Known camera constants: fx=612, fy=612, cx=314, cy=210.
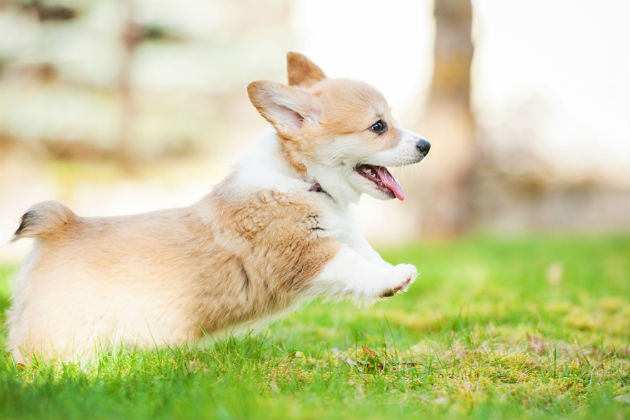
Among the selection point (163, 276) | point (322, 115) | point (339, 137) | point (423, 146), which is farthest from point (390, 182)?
point (163, 276)

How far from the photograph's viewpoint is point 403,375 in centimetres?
278

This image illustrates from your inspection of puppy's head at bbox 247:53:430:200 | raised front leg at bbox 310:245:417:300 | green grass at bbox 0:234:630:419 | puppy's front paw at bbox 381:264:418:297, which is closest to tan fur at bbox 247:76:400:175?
puppy's head at bbox 247:53:430:200

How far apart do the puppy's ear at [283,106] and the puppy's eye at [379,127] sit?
1.02 feet

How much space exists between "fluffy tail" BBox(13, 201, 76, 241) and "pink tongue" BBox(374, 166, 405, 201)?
1617 millimetres

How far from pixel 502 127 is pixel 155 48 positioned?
25.3 ft

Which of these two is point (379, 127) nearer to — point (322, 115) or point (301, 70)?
point (322, 115)

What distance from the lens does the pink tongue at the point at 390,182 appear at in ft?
10.6

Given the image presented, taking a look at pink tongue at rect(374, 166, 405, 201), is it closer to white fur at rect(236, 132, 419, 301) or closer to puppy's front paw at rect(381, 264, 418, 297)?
white fur at rect(236, 132, 419, 301)

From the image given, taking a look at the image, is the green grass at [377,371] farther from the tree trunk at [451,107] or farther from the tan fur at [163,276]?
the tree trunk at [451,107]

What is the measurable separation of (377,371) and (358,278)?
0.45 meters

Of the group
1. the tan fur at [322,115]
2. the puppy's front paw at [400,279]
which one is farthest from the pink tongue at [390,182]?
the puppy's front paw at [400,279]

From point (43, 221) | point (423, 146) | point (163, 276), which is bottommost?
point (163, 276)

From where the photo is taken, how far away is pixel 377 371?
9.28 ft

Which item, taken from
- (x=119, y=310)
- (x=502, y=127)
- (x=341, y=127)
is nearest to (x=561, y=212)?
(x=502, y=127)
